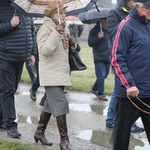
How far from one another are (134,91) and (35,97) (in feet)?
13.8

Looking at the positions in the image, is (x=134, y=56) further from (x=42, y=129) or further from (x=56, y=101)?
(x=42, y=129)

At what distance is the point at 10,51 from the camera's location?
5293 millimetres

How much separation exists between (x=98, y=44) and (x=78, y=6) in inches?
106

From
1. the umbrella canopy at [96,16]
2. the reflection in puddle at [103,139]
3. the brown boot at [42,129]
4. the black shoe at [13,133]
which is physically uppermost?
the umbrella canopy at [96,16]

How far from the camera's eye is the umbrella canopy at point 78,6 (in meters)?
5.18

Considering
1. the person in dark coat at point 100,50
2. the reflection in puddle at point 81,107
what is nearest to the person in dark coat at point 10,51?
the reflection in puddle at point 81,107

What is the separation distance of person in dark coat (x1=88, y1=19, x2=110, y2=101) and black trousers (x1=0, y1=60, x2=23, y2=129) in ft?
8.40

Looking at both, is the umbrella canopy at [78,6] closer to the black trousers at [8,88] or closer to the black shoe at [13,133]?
the black trousers at [8,88]

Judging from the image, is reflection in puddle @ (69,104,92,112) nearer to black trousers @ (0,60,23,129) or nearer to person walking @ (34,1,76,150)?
black trousers @ (0,60,23,129)

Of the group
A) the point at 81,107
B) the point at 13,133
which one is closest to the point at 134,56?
the point at 13,133

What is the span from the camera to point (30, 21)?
5578 mm

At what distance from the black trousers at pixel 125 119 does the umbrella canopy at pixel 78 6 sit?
1424mm

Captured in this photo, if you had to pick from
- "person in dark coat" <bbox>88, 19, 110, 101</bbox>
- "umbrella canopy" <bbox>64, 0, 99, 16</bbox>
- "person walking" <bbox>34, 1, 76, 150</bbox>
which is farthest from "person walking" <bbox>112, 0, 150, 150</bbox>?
"person in dark coat" <bbox>88, 19, 110, 101</bbox>

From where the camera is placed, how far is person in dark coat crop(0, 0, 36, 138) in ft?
17.3
